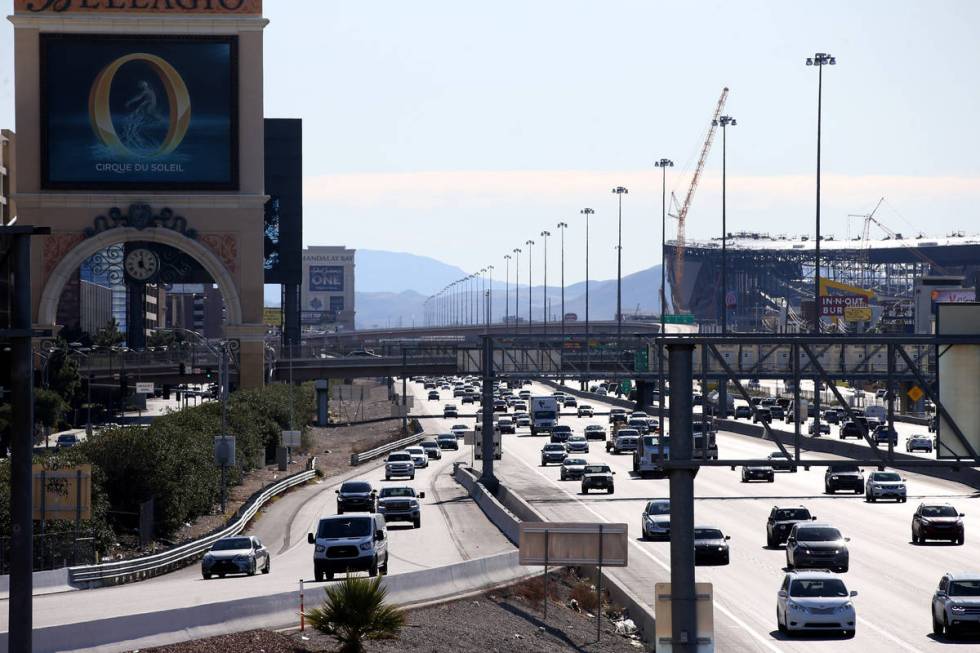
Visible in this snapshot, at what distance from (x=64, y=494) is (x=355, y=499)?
66.5 feet

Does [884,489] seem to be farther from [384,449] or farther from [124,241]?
[124,241]

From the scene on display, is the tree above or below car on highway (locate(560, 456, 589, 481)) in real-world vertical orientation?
above

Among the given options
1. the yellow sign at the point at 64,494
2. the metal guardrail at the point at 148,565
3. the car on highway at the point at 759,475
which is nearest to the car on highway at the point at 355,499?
the metal guardrail at the point at 148,565

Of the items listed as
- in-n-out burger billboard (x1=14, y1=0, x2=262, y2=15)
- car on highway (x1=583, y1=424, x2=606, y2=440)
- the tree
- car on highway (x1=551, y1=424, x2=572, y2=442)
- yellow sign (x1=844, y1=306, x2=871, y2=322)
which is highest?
in-n-out burger billboard (x1=14, y1=0, x2=262, y2=15)

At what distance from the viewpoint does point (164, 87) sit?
102438 millimetres

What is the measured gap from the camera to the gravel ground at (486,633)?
28.4 m

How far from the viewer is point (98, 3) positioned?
338 feet

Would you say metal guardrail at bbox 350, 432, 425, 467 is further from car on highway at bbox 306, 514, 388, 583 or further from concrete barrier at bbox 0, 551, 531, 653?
concrete barrier at bbox 0, 551, 531, 653

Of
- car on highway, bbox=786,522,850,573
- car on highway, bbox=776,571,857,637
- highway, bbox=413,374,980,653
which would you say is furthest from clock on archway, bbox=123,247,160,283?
car on highway, bbox=776,571,857,637

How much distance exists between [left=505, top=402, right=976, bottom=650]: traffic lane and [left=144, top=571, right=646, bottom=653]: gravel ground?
3.76m

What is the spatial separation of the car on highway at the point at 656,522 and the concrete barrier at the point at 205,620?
1595cm

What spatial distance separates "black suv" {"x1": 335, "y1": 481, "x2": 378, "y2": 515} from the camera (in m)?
62.8

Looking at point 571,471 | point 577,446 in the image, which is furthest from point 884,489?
point 577,446

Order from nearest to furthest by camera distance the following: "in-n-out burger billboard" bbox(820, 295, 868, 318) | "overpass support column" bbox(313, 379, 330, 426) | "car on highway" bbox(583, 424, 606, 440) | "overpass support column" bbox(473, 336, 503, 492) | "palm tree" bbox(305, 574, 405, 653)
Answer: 1. "palm tree" bbox(305, 574, 405, 653)
2. "overpass support column" bbox(473, 336, 503, 492)
3. "car on highway" bbox(583, 424, 606, 440)
4. "overpass support column" bbox(313, 379, 330, 426)
5. "in-n-out burger billboard" bbox(820, 295, 868, 318)
